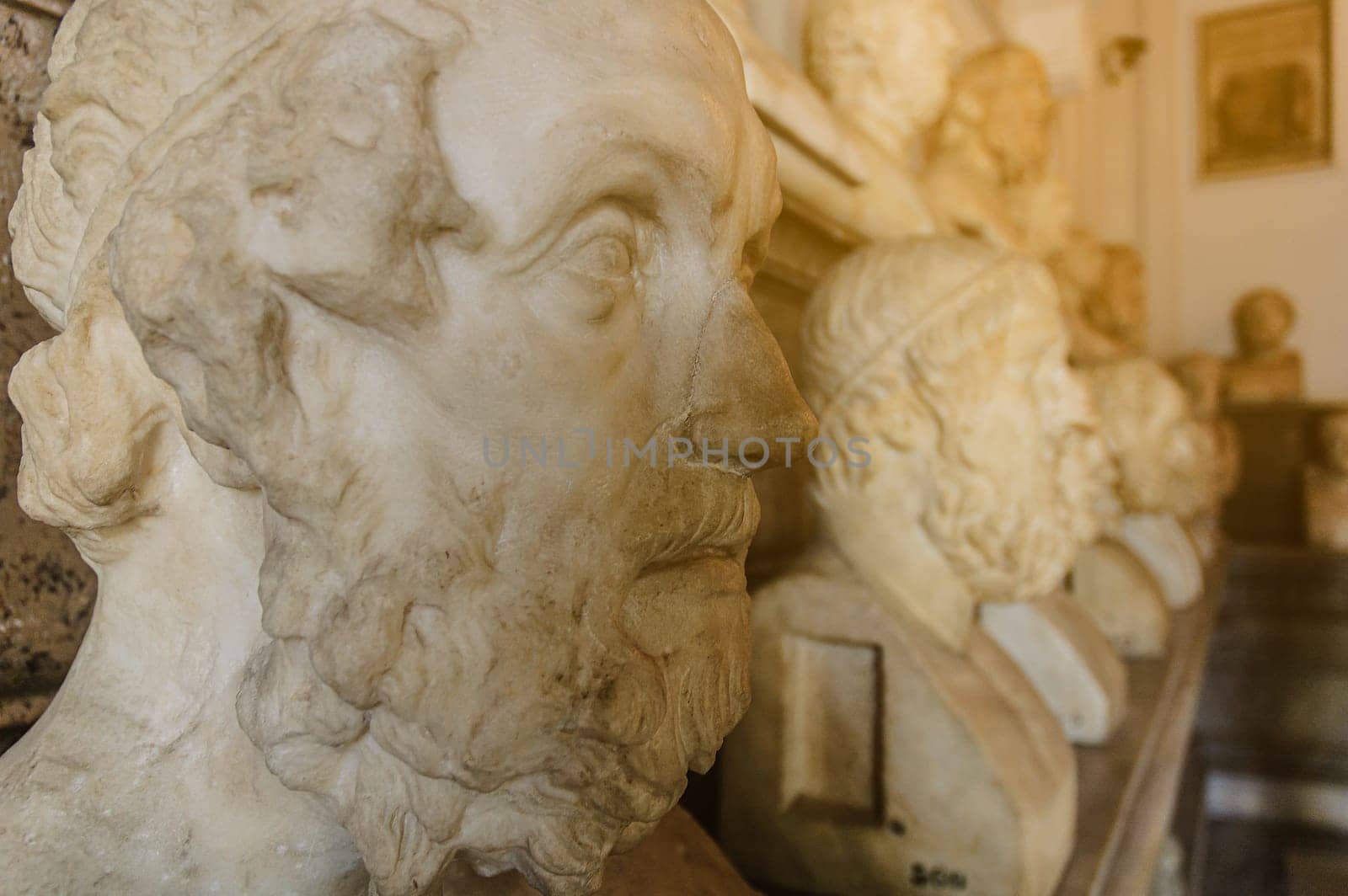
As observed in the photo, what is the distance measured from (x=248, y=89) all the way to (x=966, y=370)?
3.54 ft

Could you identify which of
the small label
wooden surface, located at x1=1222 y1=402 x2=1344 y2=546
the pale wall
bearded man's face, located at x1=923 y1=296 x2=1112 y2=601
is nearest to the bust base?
bearded man's face, located at x1=923 y1=296 x2=1112 y2=601

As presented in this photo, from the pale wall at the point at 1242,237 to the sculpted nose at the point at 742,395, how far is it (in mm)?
7241

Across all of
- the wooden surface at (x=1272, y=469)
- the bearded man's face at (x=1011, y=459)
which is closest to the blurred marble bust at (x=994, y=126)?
the bearded man's face at (x=1011, y=459)

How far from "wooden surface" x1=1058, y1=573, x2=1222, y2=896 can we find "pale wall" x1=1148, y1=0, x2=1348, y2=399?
5052mm

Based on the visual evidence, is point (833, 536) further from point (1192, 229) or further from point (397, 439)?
point (1192, 229)

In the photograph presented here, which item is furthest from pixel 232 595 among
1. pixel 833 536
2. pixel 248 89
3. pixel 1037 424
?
pixel 1037 424

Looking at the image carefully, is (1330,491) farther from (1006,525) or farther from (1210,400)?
(1006,525)

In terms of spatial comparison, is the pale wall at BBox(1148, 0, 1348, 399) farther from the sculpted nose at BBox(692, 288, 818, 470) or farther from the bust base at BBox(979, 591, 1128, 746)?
the sculpted nose at BBox(692, 288, 818, 470)

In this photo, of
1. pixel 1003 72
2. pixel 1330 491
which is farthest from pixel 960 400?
pixel 1330 491

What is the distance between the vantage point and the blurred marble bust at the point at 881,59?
7.21 feet

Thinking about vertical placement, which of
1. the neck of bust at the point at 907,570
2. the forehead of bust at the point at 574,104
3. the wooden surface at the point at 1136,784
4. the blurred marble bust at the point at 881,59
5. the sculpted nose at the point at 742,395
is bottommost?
the wooden surface at the point at 1136,784

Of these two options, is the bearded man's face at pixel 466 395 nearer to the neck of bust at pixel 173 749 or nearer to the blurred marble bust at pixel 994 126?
the neck of bust at pixel 173 749

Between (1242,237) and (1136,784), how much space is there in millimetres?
6445

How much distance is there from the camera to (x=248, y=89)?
0.61m
